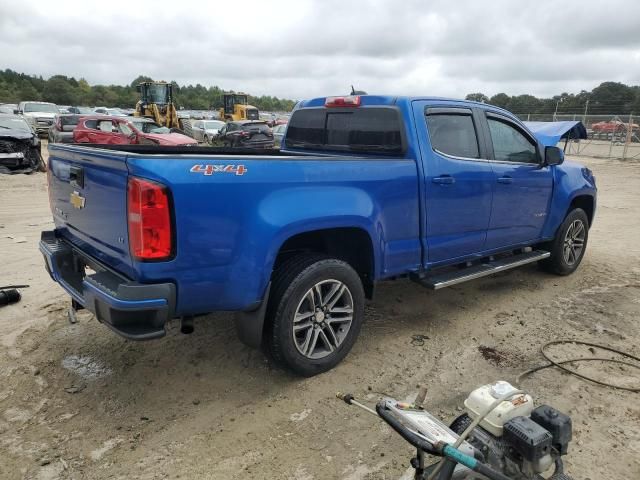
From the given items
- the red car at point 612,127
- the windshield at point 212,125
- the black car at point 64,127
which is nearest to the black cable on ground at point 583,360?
the black car at point 64,127

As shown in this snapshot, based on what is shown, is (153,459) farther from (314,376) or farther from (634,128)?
(634,128)

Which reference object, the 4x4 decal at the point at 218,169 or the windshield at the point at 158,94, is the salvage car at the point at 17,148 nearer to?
the 4x4 decal at the point at 218,169

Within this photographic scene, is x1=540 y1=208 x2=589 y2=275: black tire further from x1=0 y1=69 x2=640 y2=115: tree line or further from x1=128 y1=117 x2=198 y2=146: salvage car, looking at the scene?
x1=0 y1=69 x2=640 y2=115: tree line

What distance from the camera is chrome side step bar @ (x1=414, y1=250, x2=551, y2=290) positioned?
4.02 meters

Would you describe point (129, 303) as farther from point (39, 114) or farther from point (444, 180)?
point (39, 114)

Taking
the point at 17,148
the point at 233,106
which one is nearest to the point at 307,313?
the point at 17,148

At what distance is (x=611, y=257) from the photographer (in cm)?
669

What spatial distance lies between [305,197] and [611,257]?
5343mm

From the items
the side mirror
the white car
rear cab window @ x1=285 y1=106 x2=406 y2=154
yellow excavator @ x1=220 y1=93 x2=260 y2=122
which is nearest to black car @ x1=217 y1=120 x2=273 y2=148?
the white car

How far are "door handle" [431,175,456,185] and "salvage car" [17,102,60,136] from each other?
83.3ft

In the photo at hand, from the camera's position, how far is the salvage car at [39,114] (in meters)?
24.8

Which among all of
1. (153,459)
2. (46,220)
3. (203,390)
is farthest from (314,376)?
(46,220)

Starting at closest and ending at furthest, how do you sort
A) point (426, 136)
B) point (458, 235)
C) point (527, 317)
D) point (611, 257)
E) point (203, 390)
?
point (203, 390), point (426, 136), point (458, 235), point (527, 317), point (611, 257)

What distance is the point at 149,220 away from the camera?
8.55 feet
